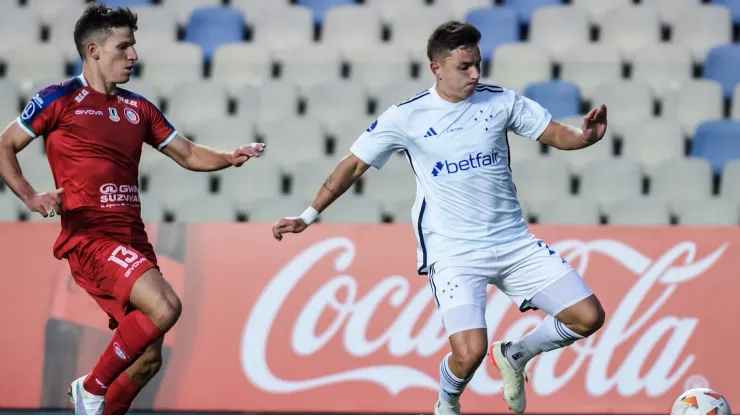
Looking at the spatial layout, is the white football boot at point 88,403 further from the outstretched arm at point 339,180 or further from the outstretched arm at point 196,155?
the outstretched arm at point 196,155

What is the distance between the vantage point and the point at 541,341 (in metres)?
5.45

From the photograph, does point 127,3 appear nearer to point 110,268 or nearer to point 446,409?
point 110,268

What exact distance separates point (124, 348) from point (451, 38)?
2.27 m

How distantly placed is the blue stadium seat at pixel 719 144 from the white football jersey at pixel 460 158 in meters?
3.77

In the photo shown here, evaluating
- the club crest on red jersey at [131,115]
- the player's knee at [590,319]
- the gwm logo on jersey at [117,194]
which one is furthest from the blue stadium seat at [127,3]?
the player's knee at [590,319]

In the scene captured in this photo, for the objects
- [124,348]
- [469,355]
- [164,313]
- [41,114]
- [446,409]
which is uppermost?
[41,114]

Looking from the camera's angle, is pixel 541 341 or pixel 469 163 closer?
pixel 469 163

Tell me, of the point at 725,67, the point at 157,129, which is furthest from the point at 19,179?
the point at 725,67

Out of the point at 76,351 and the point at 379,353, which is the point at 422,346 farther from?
the point at 76,351

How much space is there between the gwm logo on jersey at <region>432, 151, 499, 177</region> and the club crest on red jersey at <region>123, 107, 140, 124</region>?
1.60 m

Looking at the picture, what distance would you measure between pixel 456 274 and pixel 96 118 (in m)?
2.01

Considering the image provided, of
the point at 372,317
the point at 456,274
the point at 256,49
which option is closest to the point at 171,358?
the point at 372,317

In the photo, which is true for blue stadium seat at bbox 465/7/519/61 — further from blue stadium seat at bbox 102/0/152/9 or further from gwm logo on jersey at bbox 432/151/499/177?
gwm logo on jersey at bbox 432/151/499/177

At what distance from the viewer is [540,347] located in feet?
17.9
